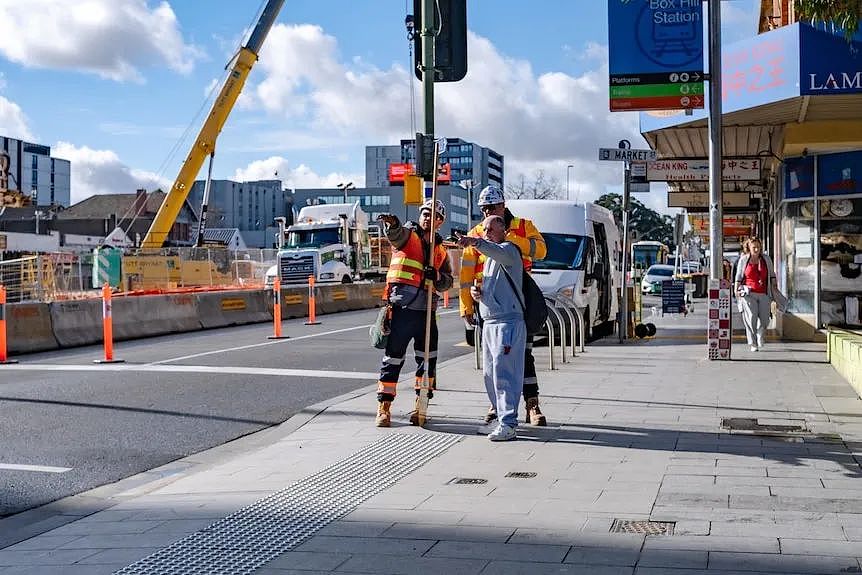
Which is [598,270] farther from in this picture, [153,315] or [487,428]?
[487,428]

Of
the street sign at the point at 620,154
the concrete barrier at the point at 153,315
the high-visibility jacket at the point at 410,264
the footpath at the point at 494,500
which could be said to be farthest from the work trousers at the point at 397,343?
the concrete barrier at the point at 153,315

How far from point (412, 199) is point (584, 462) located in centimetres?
423

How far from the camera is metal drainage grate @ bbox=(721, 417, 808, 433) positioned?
28.0ft

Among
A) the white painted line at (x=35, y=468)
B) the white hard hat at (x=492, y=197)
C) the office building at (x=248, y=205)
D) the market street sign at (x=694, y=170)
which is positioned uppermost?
the office building at (x=248, y=205)

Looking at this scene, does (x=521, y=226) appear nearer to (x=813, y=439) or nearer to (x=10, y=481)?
(x=813, y=439)

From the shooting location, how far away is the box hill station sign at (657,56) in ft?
47.6

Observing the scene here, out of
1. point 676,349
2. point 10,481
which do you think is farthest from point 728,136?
point 10,481

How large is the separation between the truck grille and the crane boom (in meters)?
4.40

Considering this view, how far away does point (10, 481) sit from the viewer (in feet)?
24.2

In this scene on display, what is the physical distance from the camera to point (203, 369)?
1413 cm

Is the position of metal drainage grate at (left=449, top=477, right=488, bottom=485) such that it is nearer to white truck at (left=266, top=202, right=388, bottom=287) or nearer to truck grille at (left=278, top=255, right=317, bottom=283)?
white truck at (left=266, top=202, right=388, bottom=287)

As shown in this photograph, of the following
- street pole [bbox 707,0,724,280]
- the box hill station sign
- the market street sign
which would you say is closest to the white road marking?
street pole [bbox 707,0,724,280]

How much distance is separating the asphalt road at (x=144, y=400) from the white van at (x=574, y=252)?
7.12 ft

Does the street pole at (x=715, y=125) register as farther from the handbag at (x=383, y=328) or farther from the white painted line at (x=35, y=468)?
the white painted line at (x=35, y=468)
